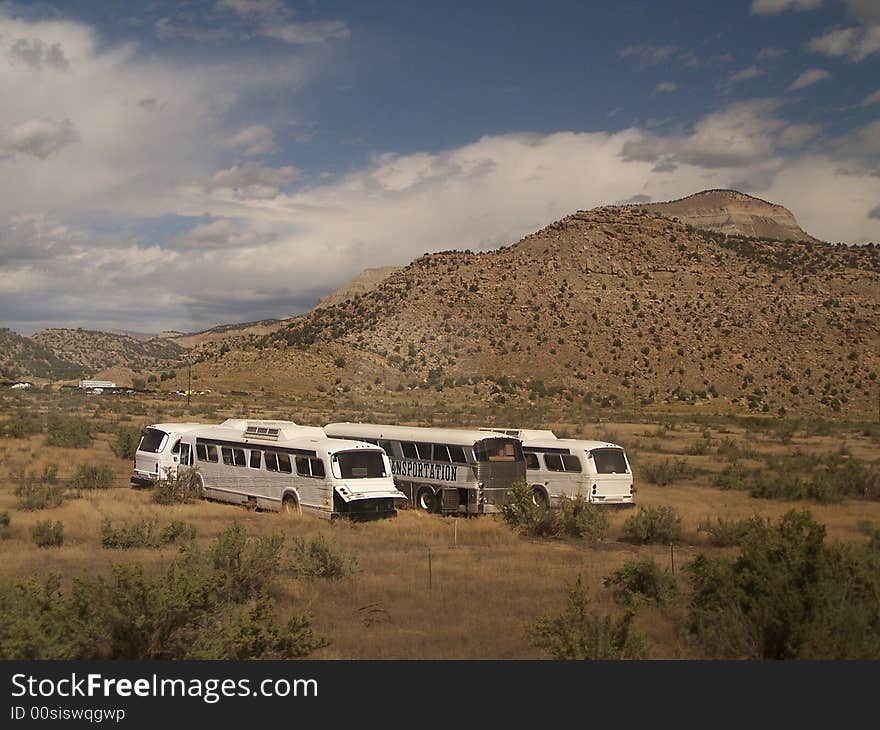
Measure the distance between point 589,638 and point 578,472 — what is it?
13.7 meters

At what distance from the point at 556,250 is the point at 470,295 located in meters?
13.6

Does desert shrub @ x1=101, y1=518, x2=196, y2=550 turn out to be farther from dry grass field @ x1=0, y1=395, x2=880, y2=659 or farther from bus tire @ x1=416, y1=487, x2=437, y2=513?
bus tire @ x1=416, y1=487, x2=437, y2=513

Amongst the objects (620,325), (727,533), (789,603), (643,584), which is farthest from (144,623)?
(620,325)

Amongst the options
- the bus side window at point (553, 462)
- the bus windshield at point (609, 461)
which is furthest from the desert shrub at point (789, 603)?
the bus side window at point (553, 462)

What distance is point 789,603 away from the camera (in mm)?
8422

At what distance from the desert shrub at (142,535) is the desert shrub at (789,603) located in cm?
984

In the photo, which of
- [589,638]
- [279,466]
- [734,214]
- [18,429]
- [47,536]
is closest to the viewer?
[589,638]

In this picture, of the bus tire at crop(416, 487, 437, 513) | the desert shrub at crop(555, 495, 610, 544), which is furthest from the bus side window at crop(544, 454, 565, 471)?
the desert shrub at crop(555, 495, 610, 544)

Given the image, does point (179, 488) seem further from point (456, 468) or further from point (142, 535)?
point (456, 468)

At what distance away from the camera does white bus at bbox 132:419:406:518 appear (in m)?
18.5

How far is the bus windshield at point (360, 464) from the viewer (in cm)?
1864

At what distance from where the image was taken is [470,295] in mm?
89500

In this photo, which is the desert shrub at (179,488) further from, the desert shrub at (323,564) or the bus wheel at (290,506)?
the desert shrub at (323,564)

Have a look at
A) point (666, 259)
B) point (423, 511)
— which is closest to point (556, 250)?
point (666, 259)
